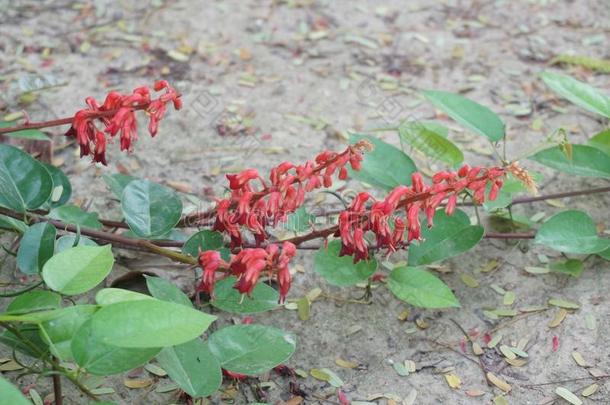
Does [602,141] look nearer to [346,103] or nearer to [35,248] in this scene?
[346,103]

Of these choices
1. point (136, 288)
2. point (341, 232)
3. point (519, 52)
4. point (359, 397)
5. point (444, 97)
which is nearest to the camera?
point (341, 232)

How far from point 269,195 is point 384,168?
1.52ft

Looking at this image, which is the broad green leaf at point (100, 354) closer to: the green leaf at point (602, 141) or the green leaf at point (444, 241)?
the green leaf at point (444, 241)

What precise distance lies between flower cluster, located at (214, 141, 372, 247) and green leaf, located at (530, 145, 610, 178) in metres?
0.64

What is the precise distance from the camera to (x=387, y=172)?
1.89 meters

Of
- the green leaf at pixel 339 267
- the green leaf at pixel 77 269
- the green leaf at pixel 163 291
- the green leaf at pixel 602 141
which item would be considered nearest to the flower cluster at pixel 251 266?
the green leaf at pixel 163 291

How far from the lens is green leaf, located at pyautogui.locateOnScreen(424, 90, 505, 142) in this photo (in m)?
1.94

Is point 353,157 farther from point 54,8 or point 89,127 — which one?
point 54,8

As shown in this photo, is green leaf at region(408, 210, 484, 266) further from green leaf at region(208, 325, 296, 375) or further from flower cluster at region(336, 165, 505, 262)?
green leaf at region(208, 325, 296, 375)

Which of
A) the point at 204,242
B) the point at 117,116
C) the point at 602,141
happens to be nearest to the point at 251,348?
the point at 204,242

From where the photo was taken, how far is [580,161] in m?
1.96

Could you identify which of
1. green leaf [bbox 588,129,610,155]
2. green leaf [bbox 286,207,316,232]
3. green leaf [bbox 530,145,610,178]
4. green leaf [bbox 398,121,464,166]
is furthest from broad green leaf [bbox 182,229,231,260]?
green leaf [bbox 588,129,610,155]

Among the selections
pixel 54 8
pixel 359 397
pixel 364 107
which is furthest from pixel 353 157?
pixel 54 8

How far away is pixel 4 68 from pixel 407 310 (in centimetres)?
165
